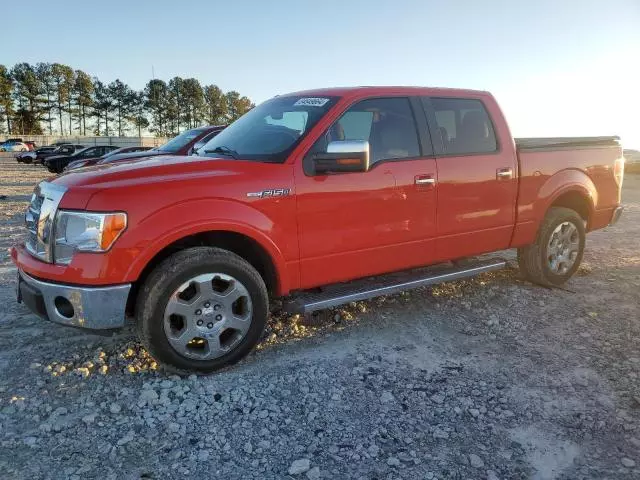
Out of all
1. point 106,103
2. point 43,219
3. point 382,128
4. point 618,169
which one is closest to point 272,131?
point 382,128

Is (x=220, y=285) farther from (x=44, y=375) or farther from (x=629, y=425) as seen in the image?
(x=629, y=425)

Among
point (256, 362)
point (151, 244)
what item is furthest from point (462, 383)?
point (151, 244)

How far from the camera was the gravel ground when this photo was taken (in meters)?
2.59

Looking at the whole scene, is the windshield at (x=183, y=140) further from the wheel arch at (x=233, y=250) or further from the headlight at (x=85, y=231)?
the headlight at (x=85, y=231)

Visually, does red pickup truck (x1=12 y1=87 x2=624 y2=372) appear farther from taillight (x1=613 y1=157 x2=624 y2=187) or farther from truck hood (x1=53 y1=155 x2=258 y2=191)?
taillight (x1=613 y1=157 x2=624 y2=187)

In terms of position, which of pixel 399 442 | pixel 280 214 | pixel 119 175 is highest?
pixel 119 175

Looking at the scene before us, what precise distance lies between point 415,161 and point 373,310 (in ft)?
4.72

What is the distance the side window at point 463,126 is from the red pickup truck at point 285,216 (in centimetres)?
1

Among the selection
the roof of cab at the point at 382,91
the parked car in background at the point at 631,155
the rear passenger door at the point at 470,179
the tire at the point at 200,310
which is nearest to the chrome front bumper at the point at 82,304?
the tire at the point at 200,310

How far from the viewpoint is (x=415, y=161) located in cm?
422

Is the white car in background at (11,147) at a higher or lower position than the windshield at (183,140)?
higher

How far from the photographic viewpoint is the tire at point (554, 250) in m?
5.31

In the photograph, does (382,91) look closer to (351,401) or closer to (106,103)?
(351,401)

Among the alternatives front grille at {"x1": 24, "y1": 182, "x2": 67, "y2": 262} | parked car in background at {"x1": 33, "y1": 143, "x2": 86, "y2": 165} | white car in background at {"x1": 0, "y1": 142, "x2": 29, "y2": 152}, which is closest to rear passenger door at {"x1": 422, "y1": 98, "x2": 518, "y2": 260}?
front grille at {"x1": 24, "y1": 182, "x2": 67, "y2": 262}
